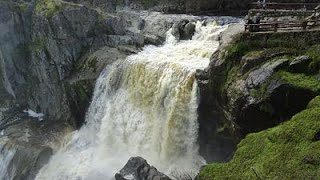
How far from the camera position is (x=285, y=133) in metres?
14.9

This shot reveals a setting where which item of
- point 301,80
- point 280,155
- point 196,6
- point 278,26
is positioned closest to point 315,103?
point 301,80

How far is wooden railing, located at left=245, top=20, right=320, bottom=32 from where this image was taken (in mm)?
21561

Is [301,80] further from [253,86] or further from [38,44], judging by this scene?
[38,44]

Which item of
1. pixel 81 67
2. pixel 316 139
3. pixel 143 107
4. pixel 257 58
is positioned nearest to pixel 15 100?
pixel 81 67

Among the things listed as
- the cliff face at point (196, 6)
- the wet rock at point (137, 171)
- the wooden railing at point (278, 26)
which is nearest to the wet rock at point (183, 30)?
the cliff face at point (196, 6)

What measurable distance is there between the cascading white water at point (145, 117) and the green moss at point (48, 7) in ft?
26.1

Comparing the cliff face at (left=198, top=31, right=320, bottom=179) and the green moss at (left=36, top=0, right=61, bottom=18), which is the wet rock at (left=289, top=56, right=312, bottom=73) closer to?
the cliff face at (left=198, top=31, right=320, bottom=179)

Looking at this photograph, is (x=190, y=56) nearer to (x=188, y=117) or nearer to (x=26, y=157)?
(x=188, y=117)

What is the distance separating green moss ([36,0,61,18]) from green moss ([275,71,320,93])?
22282 mm

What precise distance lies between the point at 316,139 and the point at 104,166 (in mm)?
17291

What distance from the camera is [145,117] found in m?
27.6

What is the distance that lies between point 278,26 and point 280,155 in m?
11.0

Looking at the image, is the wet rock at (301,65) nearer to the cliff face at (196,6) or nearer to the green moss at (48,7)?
the green moss at (48,7)

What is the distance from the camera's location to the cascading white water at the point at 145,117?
25.3 metres
